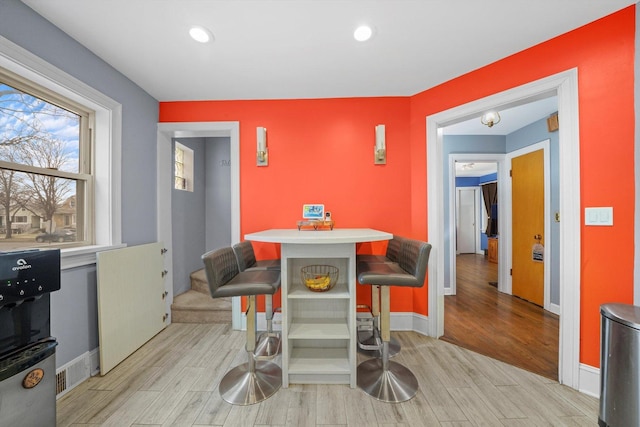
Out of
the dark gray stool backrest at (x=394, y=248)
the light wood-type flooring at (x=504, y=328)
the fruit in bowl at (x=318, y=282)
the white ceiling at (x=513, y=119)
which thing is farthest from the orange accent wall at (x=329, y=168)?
the white ceiling at (x=513, y=119)

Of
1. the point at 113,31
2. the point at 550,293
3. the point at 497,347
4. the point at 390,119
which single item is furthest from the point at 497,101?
the point at 113,31

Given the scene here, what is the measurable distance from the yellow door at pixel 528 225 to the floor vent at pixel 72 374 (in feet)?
15.2

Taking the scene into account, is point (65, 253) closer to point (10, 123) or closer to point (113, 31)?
point (10, 123)

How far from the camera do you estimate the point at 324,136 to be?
244 cm

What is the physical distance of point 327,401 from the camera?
1495 millimetres

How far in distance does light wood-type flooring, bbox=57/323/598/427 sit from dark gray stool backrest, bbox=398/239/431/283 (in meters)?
0.81

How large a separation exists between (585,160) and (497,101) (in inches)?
28.1

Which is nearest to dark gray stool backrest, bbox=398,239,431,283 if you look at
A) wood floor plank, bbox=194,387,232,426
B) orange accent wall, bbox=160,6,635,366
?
orange accent wall, bbox=160,6,635,366

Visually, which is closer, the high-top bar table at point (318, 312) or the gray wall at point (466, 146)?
the high-top bar table at point (318, 312)

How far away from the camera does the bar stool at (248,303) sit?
1397 millimetres

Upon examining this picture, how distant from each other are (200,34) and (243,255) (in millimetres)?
1583

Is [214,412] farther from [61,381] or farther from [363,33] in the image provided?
[363,33]

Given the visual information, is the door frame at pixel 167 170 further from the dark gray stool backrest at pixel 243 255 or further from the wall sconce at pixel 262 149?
the dark gray stool backrest at pixel 243 255

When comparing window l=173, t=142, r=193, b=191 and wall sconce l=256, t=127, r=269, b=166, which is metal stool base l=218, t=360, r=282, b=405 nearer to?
wall sconce l=256, t=127, r=269, b=166
